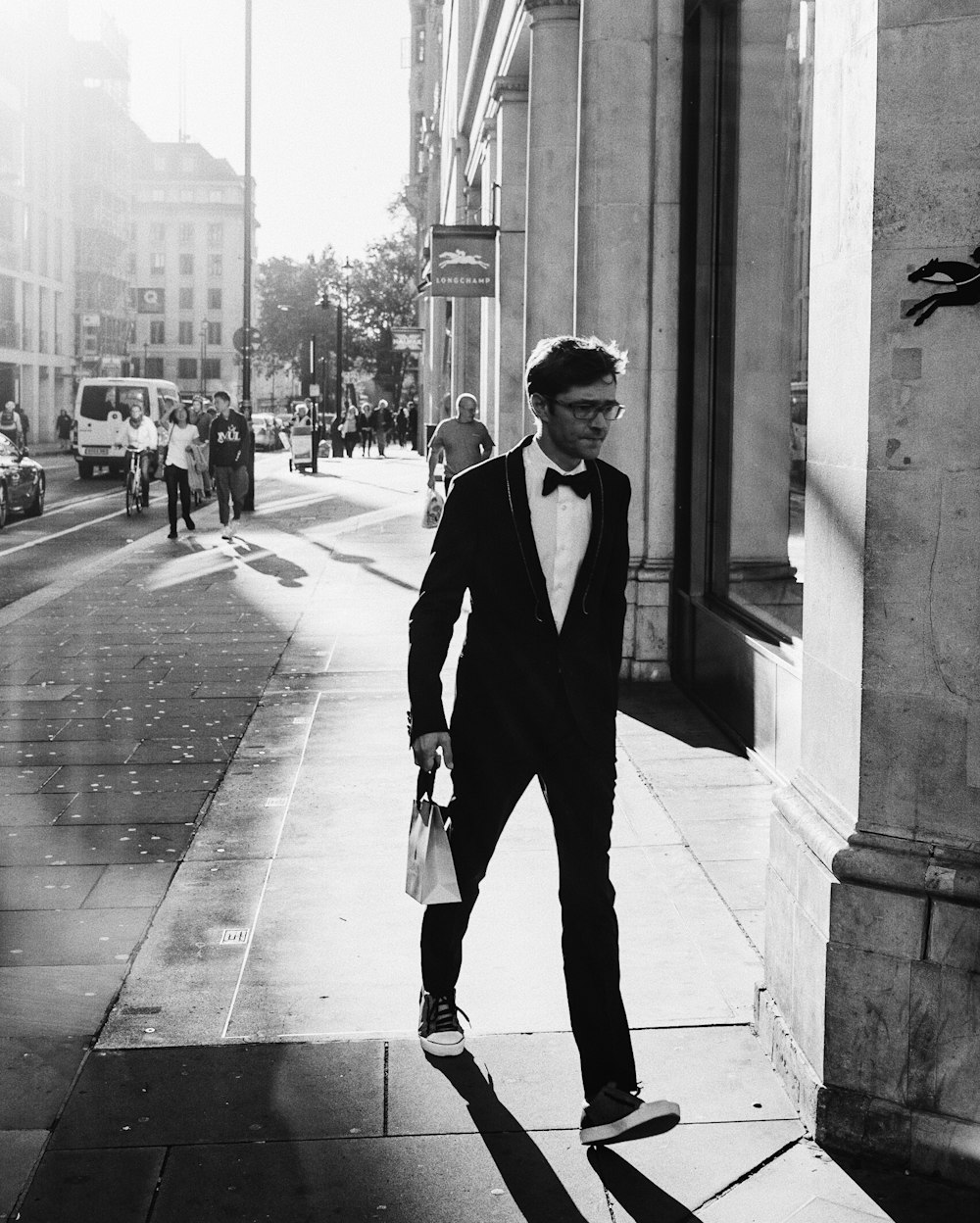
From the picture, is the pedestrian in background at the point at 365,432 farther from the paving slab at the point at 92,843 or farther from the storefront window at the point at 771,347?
the paving slab at the point at 92,843

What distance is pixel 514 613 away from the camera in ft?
13.2

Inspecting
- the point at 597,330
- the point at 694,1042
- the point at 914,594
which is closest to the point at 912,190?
the point at 914,594

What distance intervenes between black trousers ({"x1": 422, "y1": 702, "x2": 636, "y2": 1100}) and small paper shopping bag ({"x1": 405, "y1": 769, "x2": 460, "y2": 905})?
0.46 ft

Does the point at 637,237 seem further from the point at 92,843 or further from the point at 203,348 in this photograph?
the point at 203,348

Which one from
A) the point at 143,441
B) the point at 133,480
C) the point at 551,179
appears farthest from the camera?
the point at 143,441

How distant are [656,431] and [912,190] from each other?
22.6ft

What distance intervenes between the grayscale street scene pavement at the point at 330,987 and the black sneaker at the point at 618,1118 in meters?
0.04

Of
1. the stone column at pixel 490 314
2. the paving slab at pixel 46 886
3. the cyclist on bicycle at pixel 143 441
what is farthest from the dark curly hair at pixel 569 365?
the cyclist on bicycle at pixel 143 441

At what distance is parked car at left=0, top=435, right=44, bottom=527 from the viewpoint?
24233 mm

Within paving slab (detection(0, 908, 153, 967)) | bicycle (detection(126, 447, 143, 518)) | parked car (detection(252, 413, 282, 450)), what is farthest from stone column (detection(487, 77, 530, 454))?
parked car (detection(252, 413, 282, 450))

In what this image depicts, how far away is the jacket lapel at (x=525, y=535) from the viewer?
3.97 meters

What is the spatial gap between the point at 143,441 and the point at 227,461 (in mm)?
6371

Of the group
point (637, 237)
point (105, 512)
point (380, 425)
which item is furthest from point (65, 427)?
point (637, 237)

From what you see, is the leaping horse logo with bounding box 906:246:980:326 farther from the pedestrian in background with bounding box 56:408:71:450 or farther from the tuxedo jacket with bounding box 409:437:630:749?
the pedestrian in background with bounding box 56:408:71:450
